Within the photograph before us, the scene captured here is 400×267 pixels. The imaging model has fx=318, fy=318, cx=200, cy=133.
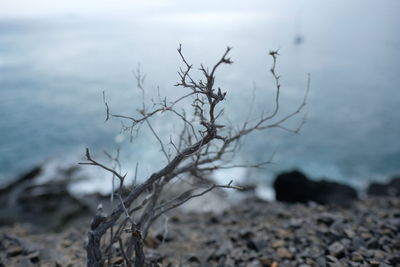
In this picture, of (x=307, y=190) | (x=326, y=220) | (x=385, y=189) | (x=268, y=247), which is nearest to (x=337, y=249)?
(x=268, y=247)

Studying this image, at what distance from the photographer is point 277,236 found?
497 cm

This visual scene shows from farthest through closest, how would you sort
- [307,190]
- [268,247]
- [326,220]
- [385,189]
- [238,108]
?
[238,108] → [385,189] → [307,190] → [326,220] → [268,247]

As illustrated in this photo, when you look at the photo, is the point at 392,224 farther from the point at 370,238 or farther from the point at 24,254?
the point at 24,254

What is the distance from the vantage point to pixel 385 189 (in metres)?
13.5

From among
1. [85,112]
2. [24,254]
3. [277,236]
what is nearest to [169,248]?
[277,236]

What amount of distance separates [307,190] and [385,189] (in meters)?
3.77

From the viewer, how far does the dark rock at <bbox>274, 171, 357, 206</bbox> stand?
12.2m

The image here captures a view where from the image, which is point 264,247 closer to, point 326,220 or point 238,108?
point 326,220

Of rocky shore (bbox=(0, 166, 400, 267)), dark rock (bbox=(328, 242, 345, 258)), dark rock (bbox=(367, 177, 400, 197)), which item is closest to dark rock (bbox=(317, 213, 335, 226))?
rocky shore (bbox=(0, 166, 400, 267))

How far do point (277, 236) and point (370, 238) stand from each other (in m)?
1.30

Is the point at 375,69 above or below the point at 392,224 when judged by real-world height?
above

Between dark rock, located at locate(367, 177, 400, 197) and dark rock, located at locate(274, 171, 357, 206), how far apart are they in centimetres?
146

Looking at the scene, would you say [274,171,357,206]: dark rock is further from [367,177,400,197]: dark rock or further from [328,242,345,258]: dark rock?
[328,242,345,258]: dark rock

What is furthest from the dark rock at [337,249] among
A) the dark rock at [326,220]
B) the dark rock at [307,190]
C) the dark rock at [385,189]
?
the dark rock at [385,189]
